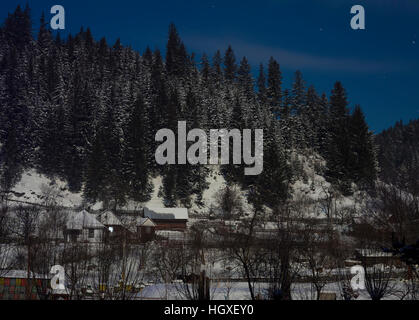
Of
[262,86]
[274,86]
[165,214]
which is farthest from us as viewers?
[262,86]

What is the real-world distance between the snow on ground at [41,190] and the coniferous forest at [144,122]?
1728 mm

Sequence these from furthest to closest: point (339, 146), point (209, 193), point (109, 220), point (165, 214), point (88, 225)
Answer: point (339, 146) → point (209, 193) → point (165, 214) → point (109, 220) → point (88, 225)

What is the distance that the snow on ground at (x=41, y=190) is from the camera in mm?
73188

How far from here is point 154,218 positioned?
65.0 metres

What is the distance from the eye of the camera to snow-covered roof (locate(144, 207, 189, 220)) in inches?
2559

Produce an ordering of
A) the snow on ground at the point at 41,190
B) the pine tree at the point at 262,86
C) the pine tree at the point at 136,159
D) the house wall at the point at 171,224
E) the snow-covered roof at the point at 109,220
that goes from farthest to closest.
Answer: the pine tree at the point at 262,86, the pine tree at the point at 136,159, the snow on ground at the point at 41,190, the house wall at the point at 171,224, the snow-covered roof at the point at 109,220

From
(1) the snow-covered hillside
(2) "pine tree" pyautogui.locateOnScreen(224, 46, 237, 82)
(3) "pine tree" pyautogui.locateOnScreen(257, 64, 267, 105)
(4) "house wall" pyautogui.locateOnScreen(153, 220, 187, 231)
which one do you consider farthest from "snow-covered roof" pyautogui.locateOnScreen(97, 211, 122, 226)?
(2) "pine tree" pyautogui.locateOnScreen(224, 46, 237, 82)

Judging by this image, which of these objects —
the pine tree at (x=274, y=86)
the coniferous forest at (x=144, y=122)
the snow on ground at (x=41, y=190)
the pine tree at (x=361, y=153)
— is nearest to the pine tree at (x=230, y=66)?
the coniferous forest at (x=144, y=122)

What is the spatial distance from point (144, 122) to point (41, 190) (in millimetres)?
25080

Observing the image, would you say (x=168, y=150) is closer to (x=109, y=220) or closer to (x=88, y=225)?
(x=109, y=220)

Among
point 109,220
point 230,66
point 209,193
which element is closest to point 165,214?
point 109,220

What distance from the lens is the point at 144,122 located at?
87188 millimetres

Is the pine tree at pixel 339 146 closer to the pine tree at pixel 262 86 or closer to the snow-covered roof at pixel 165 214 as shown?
the pine tree at pixel 262 86
